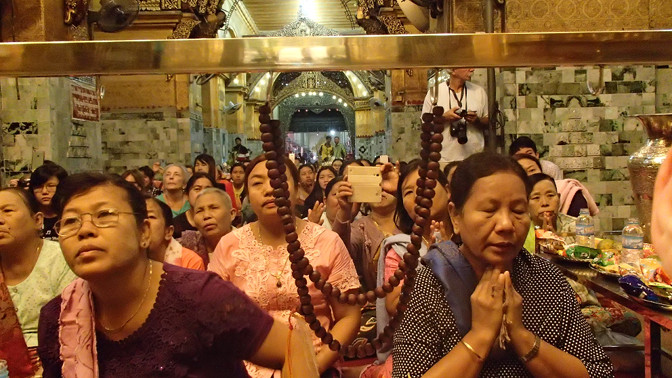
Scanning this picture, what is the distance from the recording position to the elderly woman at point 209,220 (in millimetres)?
3617

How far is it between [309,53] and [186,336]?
2.92ft

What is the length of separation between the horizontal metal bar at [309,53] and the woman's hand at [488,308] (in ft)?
2.19

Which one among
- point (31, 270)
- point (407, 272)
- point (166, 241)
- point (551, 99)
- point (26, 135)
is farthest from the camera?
point (26, 135)

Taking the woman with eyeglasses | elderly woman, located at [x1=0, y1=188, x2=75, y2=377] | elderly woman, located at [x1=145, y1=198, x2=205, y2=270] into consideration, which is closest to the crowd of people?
elderly woman, located at [x1=0, y1=188, x2=75, y2=377]

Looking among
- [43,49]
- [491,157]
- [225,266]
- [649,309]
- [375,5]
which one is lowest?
[649,309]

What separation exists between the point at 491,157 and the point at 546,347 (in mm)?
580

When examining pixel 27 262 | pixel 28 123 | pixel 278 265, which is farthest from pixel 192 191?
pixel 28 123

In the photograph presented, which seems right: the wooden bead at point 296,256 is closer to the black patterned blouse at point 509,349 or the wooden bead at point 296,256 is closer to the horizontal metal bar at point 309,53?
the black patterned blouse at point 509,349

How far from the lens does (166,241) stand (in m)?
3.22

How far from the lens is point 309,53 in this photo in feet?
5.80

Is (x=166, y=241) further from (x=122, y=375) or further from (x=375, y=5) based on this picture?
(x=375, y=5)

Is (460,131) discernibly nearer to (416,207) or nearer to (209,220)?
(209,220)

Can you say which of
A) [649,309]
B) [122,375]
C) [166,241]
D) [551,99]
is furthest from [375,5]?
[122,375]

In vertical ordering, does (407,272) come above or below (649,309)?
above
